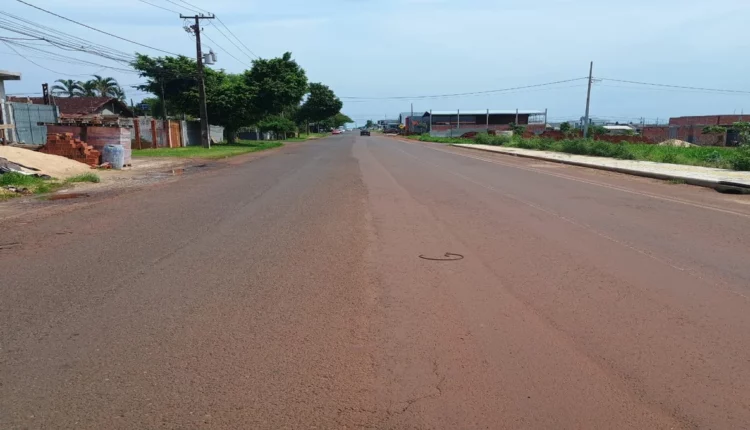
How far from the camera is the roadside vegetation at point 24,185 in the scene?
42.8 ft

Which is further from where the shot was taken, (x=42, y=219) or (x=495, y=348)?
(x=42, y=219)

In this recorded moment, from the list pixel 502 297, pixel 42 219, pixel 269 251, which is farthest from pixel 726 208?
pixel 42 219

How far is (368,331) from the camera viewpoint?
4.44 metres

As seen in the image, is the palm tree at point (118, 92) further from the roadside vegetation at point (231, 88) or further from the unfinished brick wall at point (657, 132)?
the unfinished brick wall at point (657, 132)

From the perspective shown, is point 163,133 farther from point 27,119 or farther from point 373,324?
point 373,324

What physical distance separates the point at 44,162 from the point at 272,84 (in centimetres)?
2671

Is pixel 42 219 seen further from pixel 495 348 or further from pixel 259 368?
pixel 495 348

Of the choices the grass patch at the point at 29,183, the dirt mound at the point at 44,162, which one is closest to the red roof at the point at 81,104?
the dirt mound at the point at 44,162

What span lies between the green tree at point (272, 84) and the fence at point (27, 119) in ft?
54.5

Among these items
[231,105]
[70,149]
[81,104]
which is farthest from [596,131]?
[70,149]

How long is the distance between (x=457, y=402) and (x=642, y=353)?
5.39 feet

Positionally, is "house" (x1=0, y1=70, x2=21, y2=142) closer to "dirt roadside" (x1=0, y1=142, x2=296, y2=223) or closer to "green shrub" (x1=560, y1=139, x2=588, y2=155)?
"dirt roadside" (x1=0, y1=142, x2=296, y2=223)

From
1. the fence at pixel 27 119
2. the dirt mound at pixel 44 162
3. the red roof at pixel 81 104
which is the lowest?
the dirt mound at pixel 44 162

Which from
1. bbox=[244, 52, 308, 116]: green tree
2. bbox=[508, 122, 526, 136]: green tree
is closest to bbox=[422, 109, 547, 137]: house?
bbox=[508, 122, 526, 136]: green tree
